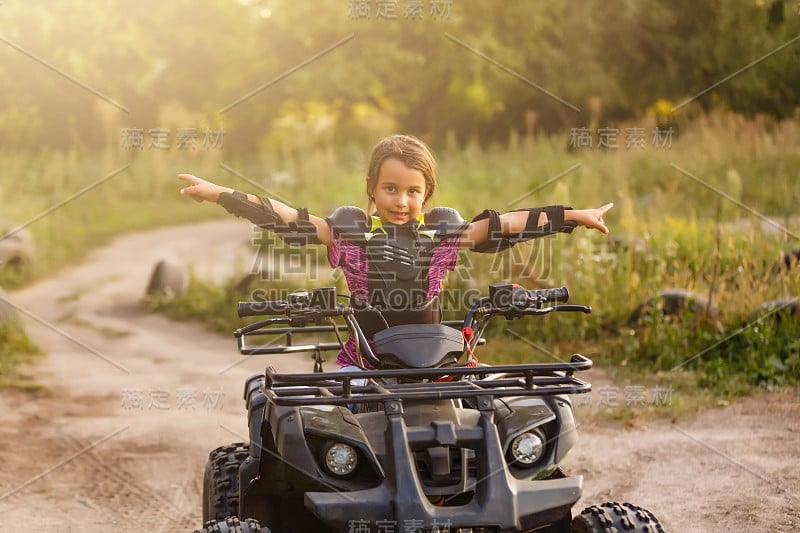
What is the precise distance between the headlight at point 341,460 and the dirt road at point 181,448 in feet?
7.09

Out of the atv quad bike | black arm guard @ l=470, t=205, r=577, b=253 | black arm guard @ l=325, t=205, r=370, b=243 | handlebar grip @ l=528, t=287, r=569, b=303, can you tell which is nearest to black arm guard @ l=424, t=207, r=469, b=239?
black arm guard @ l=470, t=205, r=577, b=253

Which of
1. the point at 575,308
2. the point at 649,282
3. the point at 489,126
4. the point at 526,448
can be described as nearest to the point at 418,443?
the point at 526,448

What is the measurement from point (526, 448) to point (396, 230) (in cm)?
123

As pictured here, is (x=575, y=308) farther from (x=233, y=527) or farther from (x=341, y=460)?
(x=233, y=527)

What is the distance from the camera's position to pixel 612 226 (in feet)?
41.9

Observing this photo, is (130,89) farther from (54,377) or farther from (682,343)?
(682,343)

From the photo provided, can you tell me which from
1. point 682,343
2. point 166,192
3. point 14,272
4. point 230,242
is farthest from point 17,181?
point 682,343

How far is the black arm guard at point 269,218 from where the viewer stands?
4223 millimetres

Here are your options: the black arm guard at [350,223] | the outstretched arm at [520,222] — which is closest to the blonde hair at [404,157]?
the black arm guard at [350,223]

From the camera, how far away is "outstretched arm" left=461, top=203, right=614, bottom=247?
437cm

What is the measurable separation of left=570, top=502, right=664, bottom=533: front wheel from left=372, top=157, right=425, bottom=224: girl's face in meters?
1.53

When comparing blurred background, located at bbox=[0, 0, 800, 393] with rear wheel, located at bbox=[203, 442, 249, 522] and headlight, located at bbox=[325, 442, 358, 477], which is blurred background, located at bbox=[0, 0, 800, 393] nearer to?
rear wheel, located at bbox=[203, 442, 249, 522]

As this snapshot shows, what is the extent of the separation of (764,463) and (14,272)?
10.7 metres

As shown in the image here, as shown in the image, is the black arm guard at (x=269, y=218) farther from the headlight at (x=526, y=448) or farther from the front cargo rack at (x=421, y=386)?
the headlight at (x=526, y=448)
